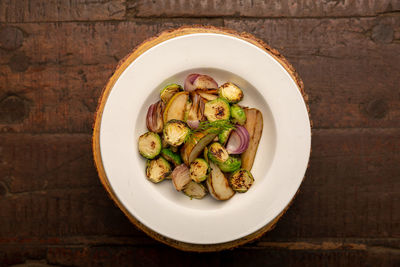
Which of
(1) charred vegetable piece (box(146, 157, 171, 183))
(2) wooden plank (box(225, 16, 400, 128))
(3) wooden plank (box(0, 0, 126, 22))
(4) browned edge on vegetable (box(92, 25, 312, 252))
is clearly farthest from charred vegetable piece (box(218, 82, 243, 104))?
(3) wooden plank (box(0, 0, 126, 22))

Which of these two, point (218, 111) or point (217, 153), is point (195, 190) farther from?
point (218, 111)

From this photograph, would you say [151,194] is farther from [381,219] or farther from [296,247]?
[381,219]

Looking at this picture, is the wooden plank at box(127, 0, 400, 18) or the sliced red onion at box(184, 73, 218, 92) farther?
the wooden plank at box(127, 0, 400, 18)

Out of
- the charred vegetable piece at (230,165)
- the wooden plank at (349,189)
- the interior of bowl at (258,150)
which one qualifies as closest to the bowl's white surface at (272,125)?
the interior of bowl at (258,150)

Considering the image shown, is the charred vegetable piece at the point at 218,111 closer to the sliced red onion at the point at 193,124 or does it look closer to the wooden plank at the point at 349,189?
the sliced red onion at the point at 193,124

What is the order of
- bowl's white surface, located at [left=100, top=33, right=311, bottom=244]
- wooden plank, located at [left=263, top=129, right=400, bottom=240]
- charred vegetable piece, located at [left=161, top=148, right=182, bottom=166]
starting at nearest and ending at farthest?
bowl's white surface, located at [left=100, top=33, right=311, bottom=244] → charred vegetable piece, located at [left=161, top=148, right=182, bottom=166] → wooden plank, located at [left=263, top=129, right=400, bottom=240]

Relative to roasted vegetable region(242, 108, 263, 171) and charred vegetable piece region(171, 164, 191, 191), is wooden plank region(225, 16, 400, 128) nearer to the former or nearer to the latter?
roasted vegetable region(242, 108, 263, 171)

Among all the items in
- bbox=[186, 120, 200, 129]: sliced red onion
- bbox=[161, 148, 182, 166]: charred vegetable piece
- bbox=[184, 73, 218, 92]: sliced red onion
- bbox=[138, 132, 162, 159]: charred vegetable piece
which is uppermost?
bbox=[184, 73, 218, 92]: sliced red onion
